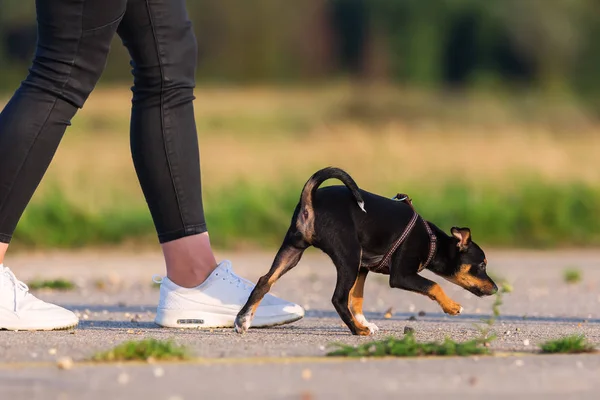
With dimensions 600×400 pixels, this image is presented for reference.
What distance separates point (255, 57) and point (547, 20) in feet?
23.9

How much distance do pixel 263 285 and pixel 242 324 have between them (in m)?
0.19

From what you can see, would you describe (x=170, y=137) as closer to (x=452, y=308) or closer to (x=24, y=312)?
(x=24, y=312)

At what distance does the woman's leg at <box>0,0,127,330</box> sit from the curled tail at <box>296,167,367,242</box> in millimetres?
1004

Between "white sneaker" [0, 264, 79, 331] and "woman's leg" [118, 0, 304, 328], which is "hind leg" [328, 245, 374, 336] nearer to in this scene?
"woman's leg" [118, 0, 304, 328]

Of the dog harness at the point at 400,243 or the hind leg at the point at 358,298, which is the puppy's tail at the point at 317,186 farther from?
the hind leg at the point at 358,298

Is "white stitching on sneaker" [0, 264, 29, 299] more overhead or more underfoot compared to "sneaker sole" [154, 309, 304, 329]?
more overhead

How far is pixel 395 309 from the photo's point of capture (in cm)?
650

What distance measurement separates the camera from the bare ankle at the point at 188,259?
16.0ft

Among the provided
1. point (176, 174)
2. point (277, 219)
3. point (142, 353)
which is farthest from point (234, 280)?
point (277, 219)

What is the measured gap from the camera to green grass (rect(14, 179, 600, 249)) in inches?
441

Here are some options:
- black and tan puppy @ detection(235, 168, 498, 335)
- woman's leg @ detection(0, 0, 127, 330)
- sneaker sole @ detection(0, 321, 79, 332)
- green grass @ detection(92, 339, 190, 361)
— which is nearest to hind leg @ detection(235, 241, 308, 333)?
black and tan puppy @ detection(235, 168, 498, 335)

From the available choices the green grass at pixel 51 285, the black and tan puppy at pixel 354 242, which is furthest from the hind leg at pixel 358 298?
the green grass at pixel 51 285

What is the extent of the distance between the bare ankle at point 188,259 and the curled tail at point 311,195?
1.51 ft

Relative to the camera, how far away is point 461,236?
17.2ft
